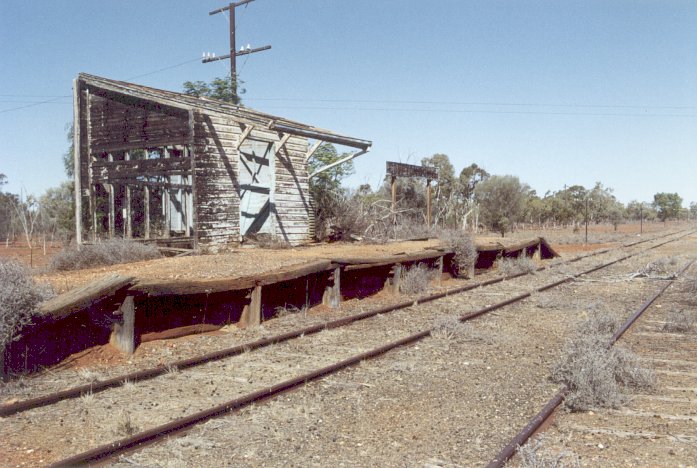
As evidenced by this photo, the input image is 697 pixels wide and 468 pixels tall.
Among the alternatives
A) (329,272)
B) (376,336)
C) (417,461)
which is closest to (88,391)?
(417,461)

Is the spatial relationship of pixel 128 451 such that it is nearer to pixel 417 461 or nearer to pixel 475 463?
pixel 417 461

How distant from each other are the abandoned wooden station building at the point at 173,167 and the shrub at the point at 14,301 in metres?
9.12

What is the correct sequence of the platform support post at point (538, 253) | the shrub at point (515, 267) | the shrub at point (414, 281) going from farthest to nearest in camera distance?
the platform support post at point (538, 253)
the shrub at point (515, 267)
the shrub at point (414, 281)

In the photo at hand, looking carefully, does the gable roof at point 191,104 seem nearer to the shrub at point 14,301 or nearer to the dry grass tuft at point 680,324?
the shrub at point 14,301

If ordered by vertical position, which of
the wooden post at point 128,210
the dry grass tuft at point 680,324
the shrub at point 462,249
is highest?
the wooden post at point 128,210

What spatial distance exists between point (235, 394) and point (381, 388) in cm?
154

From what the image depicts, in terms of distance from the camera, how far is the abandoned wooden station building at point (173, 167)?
1641 cm

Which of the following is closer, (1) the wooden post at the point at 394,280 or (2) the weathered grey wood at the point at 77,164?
(1) the wooden post at the point at 394,280

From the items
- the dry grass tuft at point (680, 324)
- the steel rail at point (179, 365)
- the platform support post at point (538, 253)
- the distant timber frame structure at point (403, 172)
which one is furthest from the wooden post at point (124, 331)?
the platform support post at point (538, 253)

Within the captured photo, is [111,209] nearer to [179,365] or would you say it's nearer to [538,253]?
[179,365]

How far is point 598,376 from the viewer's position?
5984mm

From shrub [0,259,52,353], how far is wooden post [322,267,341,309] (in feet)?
19.6

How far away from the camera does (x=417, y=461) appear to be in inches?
177

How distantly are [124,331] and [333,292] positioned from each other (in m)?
5.03
